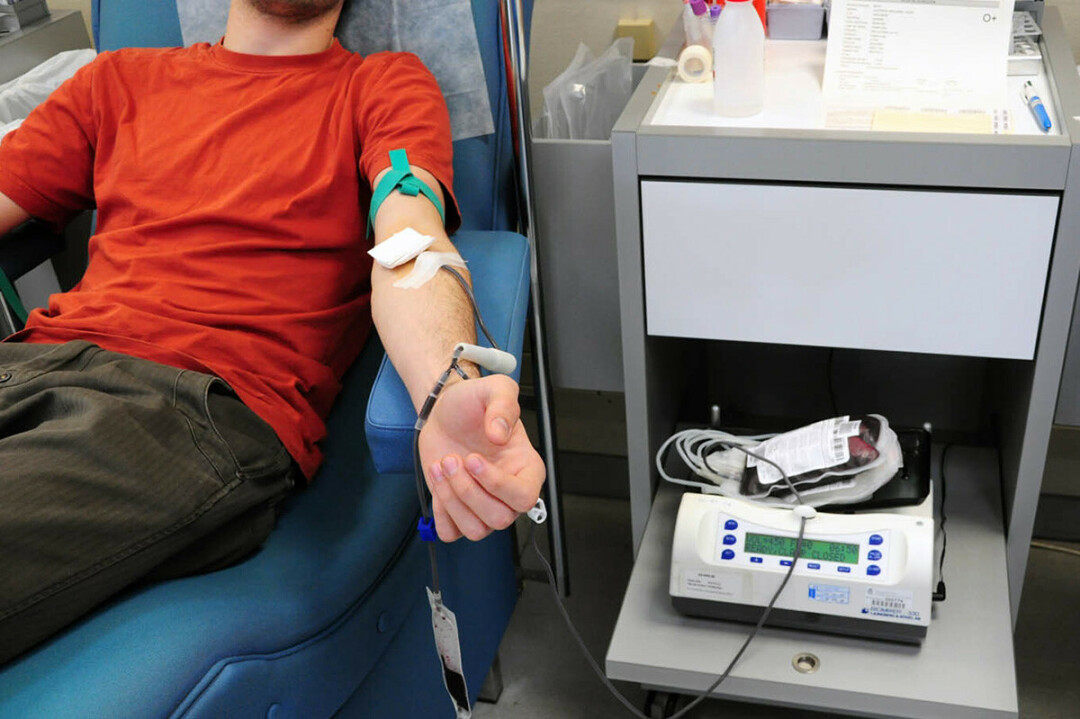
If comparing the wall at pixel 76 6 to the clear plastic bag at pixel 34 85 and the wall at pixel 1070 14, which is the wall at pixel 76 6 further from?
the wall at pixel 1070 14

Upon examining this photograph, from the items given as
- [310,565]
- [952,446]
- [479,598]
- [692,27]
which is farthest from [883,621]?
[692,27]

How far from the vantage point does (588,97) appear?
5.42 ft

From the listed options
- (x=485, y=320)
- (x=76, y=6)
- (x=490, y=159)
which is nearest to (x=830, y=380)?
(x=490, y=159)

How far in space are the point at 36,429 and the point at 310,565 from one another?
32 cm

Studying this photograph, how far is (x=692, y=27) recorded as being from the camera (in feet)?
5.17

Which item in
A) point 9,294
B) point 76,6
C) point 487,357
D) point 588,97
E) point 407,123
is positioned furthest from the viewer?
point 76,6

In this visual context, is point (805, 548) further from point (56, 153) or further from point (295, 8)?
point (56, 153)

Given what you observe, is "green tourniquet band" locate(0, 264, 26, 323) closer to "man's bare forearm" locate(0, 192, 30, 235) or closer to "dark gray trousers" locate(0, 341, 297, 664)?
"man's bare forearm" locate(0, 192, 30, 235)

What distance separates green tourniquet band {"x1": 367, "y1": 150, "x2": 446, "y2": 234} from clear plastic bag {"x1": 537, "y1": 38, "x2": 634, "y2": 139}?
0.34 metres

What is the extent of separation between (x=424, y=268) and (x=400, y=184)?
17cm

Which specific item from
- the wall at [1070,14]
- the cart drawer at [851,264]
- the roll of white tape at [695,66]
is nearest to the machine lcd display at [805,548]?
the cart drawer at [851,264]

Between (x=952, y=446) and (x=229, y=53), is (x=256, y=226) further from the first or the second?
(x=952, y=446)

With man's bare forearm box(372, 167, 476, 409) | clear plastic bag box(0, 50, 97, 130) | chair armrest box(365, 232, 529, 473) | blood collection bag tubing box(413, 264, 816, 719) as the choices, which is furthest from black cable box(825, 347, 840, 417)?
clear plastic bag box(0, 50, 97, 130)

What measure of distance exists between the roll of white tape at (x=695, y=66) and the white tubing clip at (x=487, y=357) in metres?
0.57
